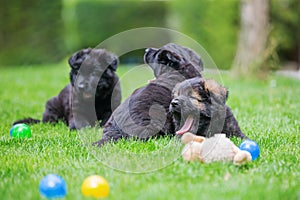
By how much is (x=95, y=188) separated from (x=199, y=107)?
173 cm

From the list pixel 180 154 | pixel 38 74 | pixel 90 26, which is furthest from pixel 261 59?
pixel 90 26

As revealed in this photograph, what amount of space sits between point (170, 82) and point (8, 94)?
5.60m

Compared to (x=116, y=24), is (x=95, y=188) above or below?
above

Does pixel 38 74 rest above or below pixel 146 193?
below

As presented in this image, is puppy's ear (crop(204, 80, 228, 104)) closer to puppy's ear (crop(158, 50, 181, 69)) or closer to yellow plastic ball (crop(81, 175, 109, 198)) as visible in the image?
puppy's ear (crop(158, 50, 181, 69))

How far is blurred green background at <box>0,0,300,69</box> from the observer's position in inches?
706

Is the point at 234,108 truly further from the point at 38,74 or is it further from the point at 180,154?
the point at 38,74

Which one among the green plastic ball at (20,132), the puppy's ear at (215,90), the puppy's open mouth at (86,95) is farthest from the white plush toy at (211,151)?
the puppy's open mouth at (86,95)

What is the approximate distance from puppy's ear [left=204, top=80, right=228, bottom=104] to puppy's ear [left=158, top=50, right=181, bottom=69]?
2.45 ft

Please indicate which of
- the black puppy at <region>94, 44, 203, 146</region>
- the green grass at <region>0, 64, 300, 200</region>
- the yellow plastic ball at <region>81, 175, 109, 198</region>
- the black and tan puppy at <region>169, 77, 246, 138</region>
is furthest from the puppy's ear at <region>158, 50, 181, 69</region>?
the yellow plastic ball at <region>81, 175, 109, 198</region>

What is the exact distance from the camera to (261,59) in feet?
42.2

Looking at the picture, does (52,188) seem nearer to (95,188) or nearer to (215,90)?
(95,188)

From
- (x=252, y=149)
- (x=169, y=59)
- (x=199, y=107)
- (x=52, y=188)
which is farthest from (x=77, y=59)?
(x=52, y=188)

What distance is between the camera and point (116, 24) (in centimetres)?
2289
